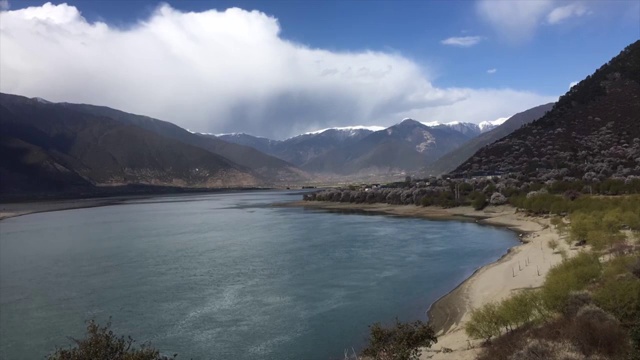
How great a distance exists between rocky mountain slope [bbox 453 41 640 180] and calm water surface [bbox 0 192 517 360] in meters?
47.2

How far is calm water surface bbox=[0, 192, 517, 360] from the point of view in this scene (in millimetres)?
24797

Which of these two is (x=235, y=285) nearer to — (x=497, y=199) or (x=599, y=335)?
(x=599, y=335)

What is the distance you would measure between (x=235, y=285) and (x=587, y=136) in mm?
112058

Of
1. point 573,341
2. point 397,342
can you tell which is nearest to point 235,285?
point 397,342

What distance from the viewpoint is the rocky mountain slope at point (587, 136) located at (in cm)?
9950

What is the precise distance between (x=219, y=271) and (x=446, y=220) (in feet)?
167

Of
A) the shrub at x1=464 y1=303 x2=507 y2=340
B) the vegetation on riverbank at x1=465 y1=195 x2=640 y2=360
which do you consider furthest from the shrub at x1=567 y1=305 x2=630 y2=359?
the shrub at x1=464 y1=303 x2=507 y2=340

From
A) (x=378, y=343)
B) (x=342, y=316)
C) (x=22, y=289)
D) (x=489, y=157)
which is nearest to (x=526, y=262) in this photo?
(x=342, y=316)

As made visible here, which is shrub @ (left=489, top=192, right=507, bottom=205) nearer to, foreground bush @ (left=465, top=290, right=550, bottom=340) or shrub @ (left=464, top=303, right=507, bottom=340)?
foreground bush @ (left=465, top=290, right=550, bottom=340)

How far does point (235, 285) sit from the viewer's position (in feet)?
118

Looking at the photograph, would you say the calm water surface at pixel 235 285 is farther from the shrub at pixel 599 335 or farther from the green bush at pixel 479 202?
the green bush at pixel 479 202

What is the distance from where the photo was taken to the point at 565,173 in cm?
9738

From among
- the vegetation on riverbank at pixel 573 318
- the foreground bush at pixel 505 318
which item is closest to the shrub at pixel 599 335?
the vegetation on riverbank at pixel 573 318

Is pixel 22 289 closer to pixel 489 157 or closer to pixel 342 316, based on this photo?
pixel 342 316
